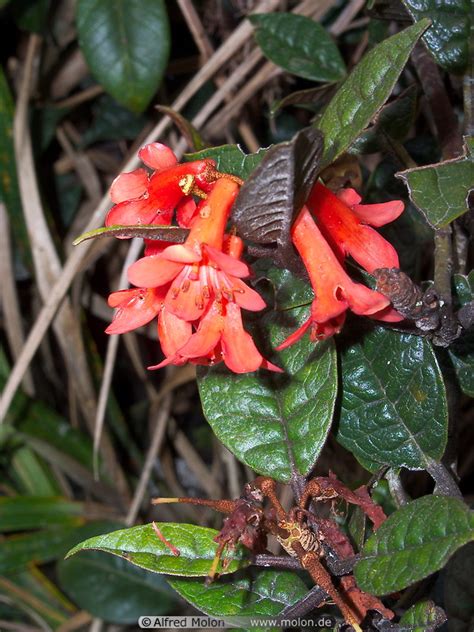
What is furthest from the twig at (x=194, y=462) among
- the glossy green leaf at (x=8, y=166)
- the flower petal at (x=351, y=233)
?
the flower petal at (x=351, y=233)

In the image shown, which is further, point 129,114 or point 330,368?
point 129,114

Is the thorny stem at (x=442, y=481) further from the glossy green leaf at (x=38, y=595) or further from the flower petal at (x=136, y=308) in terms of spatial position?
the glossy green leaf at (x=38, y=595)

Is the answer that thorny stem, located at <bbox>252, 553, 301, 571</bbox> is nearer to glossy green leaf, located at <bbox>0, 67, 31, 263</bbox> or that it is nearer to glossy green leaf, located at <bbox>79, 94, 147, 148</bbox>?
glossy green leaf, located at <bbox>0, 67, 31, 263</bbox>

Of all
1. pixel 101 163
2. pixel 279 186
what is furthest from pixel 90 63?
pixel 279 186

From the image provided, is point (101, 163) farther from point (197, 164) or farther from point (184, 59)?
point (197, 164)

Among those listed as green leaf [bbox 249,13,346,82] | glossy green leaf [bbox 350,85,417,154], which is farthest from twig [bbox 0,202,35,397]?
glossy green leaf [bbox 350,85,417,154]

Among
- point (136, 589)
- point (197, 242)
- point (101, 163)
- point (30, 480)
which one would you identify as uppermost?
point (197, 242)
